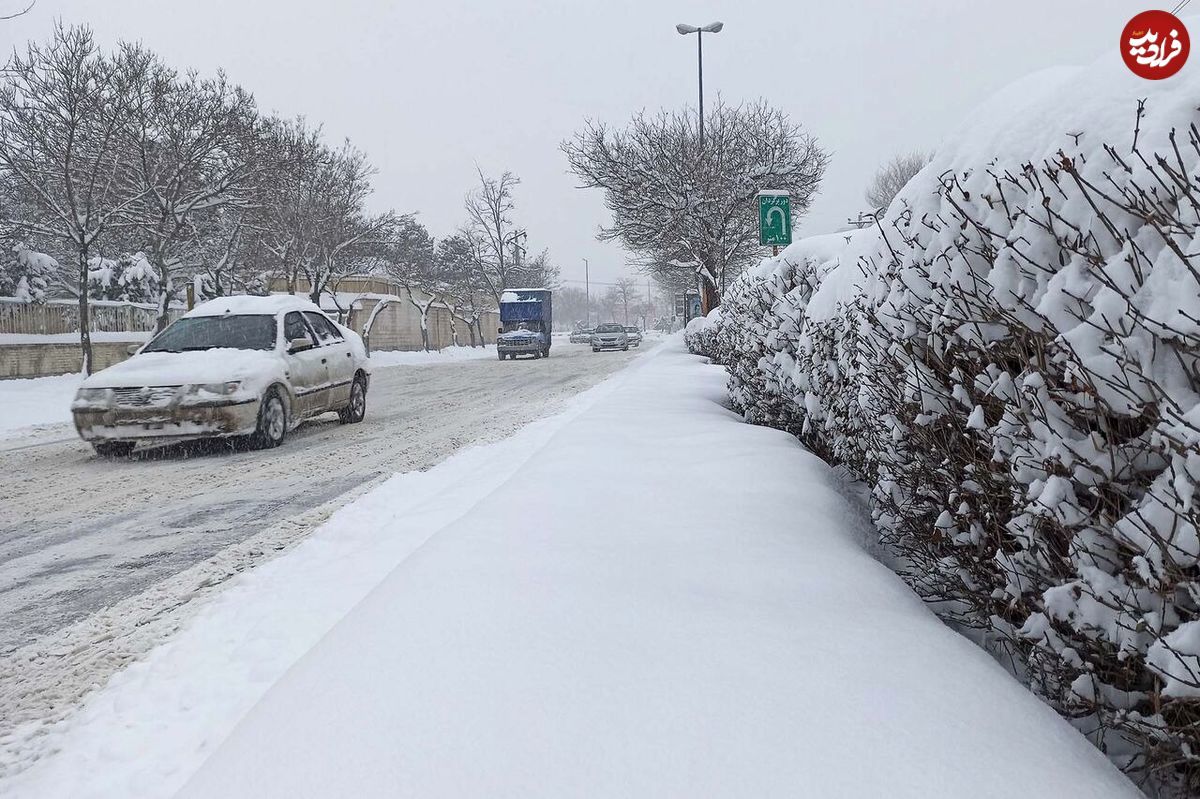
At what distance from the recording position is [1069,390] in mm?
1753

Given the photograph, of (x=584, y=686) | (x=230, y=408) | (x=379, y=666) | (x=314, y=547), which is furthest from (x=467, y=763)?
(x=230, y=408)

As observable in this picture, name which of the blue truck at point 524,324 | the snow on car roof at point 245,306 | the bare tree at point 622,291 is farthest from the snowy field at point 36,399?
the bare tree at point 622,291

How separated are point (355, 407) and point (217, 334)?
6.96 ft

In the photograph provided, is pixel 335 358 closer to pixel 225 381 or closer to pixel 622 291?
pixel 225 381

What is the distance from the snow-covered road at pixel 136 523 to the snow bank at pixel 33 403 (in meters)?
0.83

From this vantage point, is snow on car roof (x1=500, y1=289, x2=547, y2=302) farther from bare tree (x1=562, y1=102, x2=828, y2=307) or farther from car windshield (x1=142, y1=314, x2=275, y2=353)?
car windshield (x1=142, y1=314, x2=275, y2=353)

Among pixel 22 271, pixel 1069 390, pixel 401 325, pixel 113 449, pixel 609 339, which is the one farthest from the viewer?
pixel 401 325

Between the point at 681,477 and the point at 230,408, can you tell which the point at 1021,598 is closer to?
the point at 681,477

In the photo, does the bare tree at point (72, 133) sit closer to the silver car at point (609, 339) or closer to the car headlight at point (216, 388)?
the car headlight at point (216, 388)

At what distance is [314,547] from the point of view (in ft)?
14.5

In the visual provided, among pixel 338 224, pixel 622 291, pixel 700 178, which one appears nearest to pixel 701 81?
pixel 700 178

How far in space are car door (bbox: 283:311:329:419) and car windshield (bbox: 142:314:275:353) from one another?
9.6 inches

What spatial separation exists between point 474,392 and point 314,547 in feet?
34.7

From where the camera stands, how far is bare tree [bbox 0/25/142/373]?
1795 centimetres
